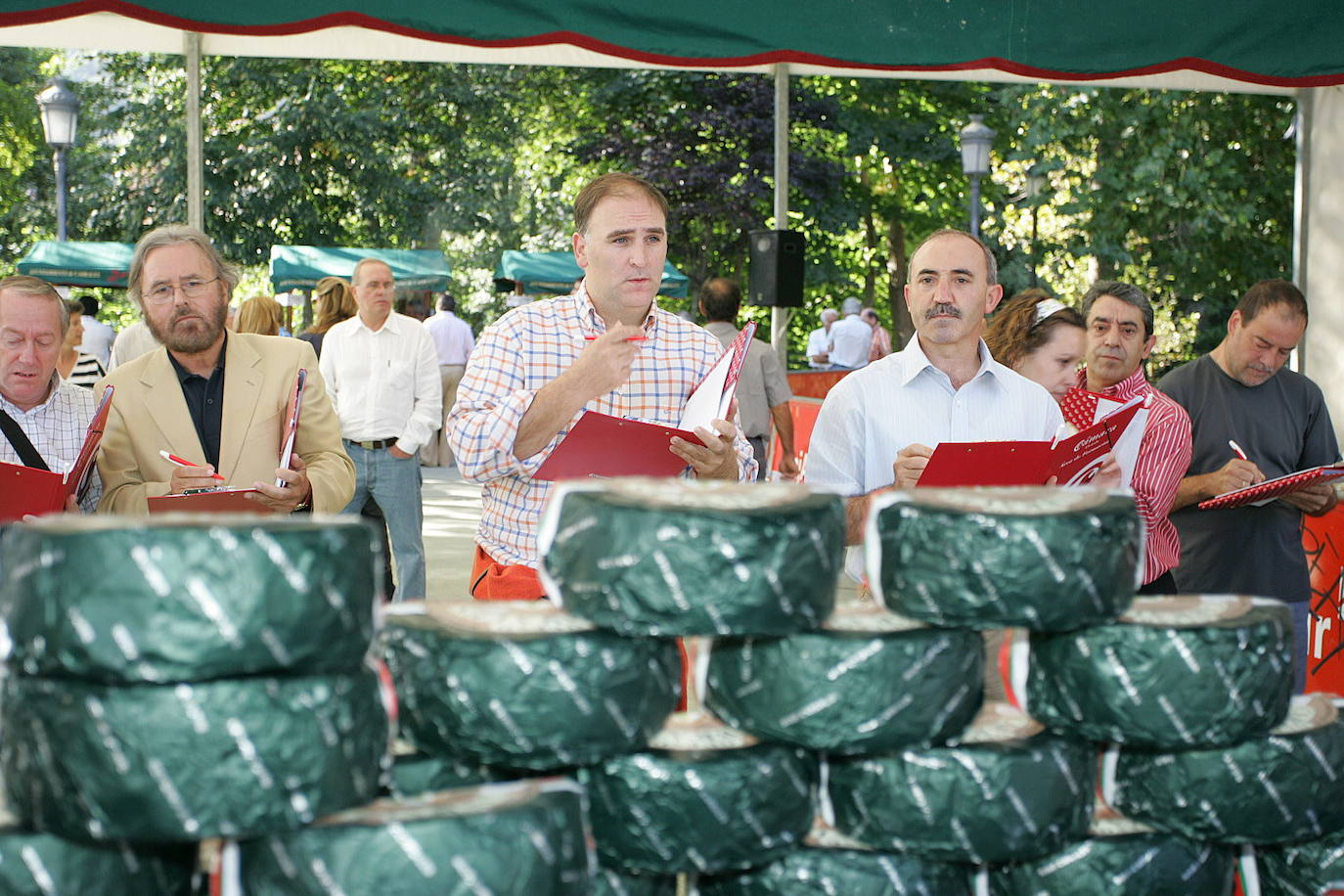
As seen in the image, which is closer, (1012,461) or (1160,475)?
(1012,461)

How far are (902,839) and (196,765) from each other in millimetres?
1006

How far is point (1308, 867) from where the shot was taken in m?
2.22

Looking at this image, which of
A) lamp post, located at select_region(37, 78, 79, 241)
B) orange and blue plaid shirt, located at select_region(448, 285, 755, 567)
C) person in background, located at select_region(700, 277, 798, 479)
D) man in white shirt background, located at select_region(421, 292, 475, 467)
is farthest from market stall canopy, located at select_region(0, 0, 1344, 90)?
lamp post, located at select_region(37, 78, 79, 241)

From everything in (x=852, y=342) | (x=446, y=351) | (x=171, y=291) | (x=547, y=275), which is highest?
(x=547, y=275)

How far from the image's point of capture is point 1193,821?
209 cm

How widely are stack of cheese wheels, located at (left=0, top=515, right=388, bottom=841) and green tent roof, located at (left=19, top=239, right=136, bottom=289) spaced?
2112cm

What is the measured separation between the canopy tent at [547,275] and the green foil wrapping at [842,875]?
19.2 meters

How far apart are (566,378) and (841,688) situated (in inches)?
48.9

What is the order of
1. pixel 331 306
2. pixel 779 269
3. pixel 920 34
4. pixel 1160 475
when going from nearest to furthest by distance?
pixel 1160 475 → pixel 920 34 → pixel 331 306 → pixel 779 269

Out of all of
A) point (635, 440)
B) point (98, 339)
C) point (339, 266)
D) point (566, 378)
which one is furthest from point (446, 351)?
A: point (635, 440)

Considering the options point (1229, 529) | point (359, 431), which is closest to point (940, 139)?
point (359, 431)

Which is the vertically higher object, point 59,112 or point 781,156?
point 59,112

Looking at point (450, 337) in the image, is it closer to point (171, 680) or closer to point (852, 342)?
point (852, 342)

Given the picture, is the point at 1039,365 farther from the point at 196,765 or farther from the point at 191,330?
the point at 196,765
